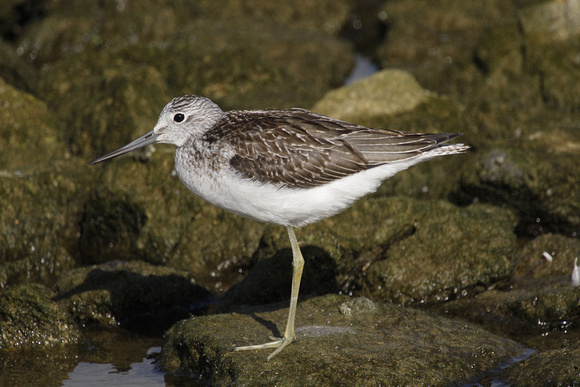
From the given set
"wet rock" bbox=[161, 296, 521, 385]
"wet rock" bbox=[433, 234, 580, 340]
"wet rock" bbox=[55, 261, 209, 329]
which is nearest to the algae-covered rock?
"wet rock" bbox=[433, 234, 580, 340]

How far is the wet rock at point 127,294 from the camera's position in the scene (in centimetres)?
982

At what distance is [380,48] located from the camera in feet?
65.1

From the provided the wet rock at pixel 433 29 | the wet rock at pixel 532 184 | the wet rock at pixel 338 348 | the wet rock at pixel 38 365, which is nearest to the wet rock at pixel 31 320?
the wet rock at pixel 38 365

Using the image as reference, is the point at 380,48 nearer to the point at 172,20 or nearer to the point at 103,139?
the point at 172,20

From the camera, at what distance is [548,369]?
7.11 m

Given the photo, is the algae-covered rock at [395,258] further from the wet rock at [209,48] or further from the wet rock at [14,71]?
the wet rock at [14,71]

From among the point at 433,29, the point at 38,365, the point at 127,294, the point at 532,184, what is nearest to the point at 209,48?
the point at 433,29

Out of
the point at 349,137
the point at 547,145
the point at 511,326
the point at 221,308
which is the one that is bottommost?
the point at 511,326

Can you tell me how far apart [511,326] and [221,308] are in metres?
3.70

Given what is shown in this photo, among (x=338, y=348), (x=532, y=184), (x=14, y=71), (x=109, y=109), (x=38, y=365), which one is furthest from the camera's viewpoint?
(x=14, y=71)

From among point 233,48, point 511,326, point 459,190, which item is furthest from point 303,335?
point 233,48

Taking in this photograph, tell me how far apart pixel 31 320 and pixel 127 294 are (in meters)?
1.35

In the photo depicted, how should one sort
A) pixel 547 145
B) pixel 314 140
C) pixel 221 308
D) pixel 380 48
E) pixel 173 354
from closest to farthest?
1. pixel 314 140
2. pixel 173 354
3. pixel 221 308
4. pixel 547 145
5. pixel 380 48

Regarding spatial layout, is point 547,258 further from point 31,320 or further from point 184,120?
point 31,320
